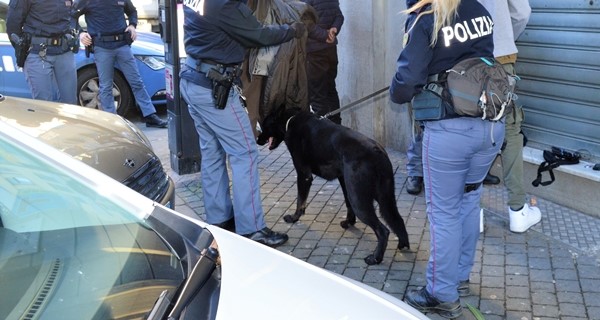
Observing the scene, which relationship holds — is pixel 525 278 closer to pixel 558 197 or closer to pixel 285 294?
pixel 558 197

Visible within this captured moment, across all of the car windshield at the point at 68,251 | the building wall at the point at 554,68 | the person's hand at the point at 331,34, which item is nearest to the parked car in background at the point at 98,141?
the car windshield at the point at 68,251

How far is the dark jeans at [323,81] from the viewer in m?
7.80

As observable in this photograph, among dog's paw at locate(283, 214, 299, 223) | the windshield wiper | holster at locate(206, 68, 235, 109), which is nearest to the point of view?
the windshield wiper

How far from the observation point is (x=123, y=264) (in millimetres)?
2387

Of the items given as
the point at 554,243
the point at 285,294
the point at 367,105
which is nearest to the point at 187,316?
the point at 285,294

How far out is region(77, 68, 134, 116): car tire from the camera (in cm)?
938

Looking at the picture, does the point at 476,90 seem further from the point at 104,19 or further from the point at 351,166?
the point at 104,19

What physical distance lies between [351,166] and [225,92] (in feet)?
3.21

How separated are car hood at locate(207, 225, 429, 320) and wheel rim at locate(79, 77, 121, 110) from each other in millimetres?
7236

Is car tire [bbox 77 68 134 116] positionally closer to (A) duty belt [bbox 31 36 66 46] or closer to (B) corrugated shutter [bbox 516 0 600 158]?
(A) duty belt [bbox 31 36 66 46]

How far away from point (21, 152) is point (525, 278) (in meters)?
3.18

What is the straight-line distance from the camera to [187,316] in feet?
6.63

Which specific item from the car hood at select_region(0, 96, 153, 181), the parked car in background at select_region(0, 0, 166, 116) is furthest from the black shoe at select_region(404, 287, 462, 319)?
the parked car in background at select_region(0, 0, 166, 116)

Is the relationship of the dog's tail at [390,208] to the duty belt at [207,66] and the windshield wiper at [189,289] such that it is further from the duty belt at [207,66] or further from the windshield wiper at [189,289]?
the windshield wiper at [189,289]
